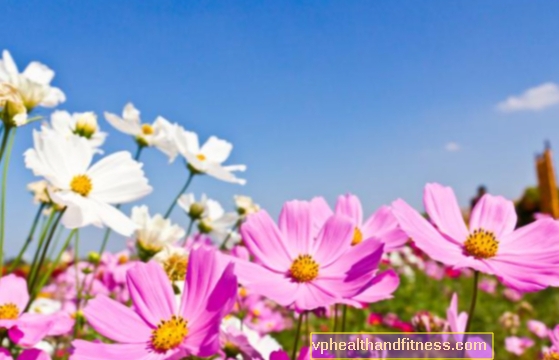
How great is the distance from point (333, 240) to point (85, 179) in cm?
28

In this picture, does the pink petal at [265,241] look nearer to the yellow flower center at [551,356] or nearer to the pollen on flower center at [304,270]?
the pollen on flower center at [304,270]

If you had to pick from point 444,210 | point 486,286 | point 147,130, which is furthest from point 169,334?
point 486,286

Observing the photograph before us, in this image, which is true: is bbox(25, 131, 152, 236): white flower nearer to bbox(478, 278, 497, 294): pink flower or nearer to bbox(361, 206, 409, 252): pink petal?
bbox(361, 206, 409, 252): pink petal

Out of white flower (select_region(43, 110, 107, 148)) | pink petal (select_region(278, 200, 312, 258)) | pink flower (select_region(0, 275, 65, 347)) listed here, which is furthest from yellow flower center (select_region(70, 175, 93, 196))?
white flower (select_region(43, 110, 107, 148))

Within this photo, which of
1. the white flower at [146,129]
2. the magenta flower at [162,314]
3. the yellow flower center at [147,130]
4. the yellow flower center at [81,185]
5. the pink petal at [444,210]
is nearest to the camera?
the magenta flower at [162,314]

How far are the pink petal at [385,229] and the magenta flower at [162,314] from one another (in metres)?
0.18

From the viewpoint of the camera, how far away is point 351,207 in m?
0.71

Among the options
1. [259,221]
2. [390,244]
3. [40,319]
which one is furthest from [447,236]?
[40,319]

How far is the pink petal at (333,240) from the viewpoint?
54 cm

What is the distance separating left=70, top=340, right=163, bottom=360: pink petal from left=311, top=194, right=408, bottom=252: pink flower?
0.20 metres

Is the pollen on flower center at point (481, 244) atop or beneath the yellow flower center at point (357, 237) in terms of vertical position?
beneath

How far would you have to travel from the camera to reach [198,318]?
47 centimetres

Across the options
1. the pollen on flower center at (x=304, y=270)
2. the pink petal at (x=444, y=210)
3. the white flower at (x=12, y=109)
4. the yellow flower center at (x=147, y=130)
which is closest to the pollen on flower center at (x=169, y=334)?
the pollen on flower center at (x=304, y=270)

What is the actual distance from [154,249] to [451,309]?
43 centimetres
